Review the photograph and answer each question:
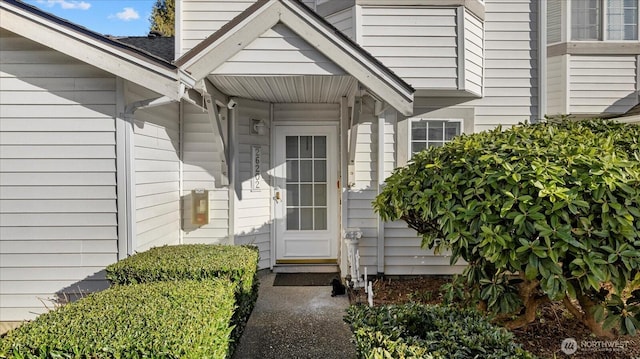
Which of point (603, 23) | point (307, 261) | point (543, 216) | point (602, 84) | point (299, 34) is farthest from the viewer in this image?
point (603, 23)

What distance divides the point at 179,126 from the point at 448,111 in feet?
13.7

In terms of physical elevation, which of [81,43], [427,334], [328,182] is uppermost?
[81,43]

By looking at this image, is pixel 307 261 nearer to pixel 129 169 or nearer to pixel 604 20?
pixel 129 169

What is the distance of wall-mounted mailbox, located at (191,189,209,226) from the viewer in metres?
4.91

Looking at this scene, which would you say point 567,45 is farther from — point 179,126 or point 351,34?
point 179,126

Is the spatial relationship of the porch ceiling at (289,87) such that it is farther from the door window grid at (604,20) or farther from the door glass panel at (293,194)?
the door window grid at (604,20)

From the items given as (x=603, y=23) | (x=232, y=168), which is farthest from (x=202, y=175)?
(x=603, y=23)

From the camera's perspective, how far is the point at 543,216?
7.41 feet

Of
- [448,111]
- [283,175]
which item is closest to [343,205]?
[283,175]

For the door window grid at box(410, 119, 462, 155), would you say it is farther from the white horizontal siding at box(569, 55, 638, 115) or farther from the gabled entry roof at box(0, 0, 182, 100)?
the gabled entry roof at box(0, 0, 182, 100)

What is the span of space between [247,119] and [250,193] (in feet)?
3.99

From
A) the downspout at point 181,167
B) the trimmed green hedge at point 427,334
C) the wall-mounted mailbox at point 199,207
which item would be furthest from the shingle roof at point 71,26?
the trimmed green hedge at point 427,334

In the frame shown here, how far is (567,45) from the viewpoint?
19.3ft

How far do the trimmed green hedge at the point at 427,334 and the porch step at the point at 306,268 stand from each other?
306 cm
